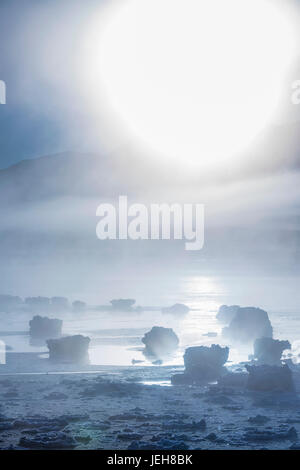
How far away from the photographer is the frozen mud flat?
2569cm

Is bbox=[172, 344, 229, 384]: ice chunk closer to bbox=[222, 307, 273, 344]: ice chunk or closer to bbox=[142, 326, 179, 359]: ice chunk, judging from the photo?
bbox=[142, 326, 179, 359]: ice chunk

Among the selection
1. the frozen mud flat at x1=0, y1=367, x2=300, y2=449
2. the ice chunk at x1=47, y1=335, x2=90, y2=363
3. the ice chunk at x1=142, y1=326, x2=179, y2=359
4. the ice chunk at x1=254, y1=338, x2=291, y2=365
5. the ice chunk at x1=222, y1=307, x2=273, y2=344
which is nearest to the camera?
the frozen mud flat at x1=0, y1=367, x2=300, y2=449

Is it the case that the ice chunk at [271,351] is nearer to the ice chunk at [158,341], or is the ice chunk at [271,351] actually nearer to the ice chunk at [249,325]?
the ice chunk at [158,341]

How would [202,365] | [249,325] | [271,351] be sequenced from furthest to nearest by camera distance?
1. [249,325]
2. [271,351]
3. [202,365]

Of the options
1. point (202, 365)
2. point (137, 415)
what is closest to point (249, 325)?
point (202, 365)

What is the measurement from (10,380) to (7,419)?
31.5ft

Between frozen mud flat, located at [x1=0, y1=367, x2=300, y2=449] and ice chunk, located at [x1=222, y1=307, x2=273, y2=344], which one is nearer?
frozen mud flat, located at [x1=0, y1=367, x2=300, y2=449]

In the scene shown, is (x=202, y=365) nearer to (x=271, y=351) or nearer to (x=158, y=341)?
(x=271, y=351)

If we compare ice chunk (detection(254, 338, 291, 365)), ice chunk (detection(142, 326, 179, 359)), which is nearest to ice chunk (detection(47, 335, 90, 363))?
ice chunk (detection(142, 326, 179, 359))

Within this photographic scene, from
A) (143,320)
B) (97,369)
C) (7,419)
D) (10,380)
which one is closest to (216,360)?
(97,369)

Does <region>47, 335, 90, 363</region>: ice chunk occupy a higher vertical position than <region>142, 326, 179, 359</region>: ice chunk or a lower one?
lower

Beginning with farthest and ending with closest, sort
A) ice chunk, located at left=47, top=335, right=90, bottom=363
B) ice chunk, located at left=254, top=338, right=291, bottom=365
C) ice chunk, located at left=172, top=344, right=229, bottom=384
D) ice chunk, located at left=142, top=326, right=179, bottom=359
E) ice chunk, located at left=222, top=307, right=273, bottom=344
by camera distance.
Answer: ice chunk, located at left=222, top=307, right=273, bottom=344 → ice chunk, located at left=142, top=326, right=179, bottom=359 → ice chunk, located at left=47, top=335, right=90, bottom=363 → ice chunk, located at left=254, top=338, right=291, bottom=365 → ice chunk, located at left=172, top=344, right=229, bottom=384

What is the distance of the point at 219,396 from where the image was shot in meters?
33.2

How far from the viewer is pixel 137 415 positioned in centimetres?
2969
